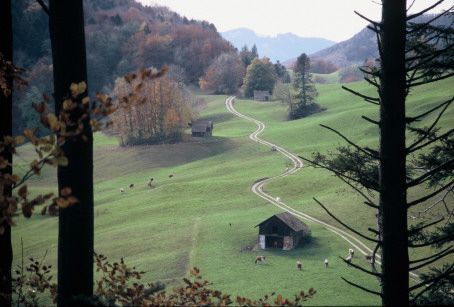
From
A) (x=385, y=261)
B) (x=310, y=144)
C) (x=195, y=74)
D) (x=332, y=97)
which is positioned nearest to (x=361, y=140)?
(x=310, y=144)

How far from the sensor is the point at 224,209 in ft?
150

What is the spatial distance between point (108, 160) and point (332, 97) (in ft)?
201

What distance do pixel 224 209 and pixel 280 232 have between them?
11460 millimetres

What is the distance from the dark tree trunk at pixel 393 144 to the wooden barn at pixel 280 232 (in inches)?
1204

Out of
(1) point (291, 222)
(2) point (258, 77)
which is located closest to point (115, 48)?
(2) point (258, 77)

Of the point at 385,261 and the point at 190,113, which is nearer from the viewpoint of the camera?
the point at 385,261

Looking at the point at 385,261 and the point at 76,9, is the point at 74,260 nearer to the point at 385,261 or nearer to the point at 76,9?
the point at 76,9

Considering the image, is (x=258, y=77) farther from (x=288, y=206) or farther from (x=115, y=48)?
(x=288, y=206)

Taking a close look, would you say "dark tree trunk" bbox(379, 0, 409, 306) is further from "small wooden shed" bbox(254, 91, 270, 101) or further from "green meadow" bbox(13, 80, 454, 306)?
"small wooden shed" bbox(254, 91, 270, 101)

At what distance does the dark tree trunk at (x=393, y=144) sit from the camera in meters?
4.90

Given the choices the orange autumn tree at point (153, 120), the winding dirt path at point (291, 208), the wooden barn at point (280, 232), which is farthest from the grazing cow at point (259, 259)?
A: the orange autumn tree at point (153, 120)

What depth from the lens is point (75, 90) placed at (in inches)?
149

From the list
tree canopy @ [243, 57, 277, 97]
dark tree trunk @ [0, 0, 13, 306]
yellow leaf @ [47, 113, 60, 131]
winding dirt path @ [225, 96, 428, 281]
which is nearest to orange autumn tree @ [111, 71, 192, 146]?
winding dirt path @ [225, 96, 428, 281]

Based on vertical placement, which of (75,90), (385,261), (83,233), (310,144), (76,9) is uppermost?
(76,9)
